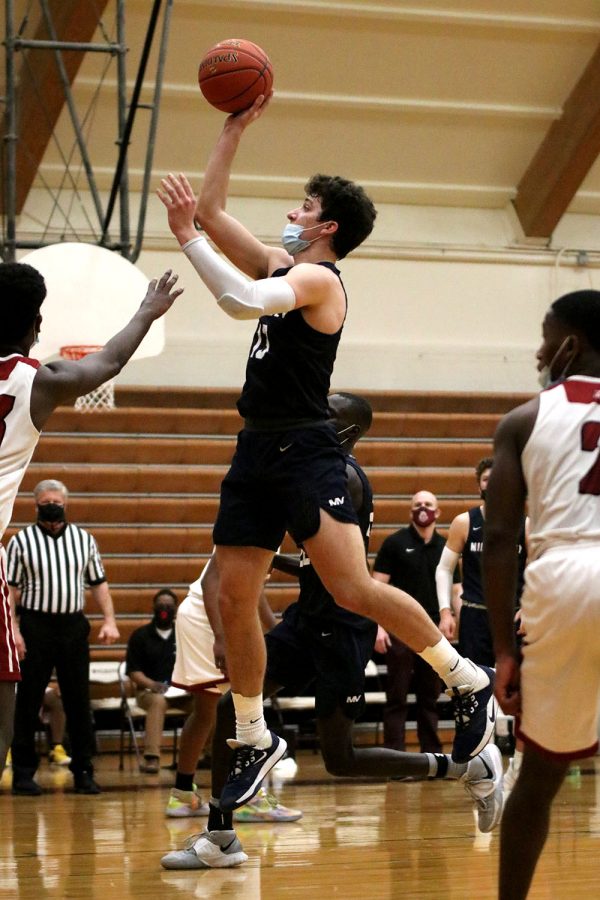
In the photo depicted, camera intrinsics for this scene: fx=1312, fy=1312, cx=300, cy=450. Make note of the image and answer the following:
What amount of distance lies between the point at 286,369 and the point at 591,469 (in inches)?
62.0

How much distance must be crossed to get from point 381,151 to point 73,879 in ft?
32.3

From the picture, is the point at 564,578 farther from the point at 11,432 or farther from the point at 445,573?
the point at 445,573

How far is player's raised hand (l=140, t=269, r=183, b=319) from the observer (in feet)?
15.0

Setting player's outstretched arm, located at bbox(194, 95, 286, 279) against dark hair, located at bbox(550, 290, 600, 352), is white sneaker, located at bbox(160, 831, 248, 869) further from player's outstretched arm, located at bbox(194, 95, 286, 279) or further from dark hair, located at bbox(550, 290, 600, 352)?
dark hair, located at bbox(550, 290, 600, 352)

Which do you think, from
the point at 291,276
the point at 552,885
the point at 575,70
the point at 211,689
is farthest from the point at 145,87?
the point at 552,885

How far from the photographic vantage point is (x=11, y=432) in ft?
13.6

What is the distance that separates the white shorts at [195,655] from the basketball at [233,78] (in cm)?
318

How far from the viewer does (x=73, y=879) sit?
16.7 feet

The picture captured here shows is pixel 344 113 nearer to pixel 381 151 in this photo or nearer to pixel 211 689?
pixel 381 151

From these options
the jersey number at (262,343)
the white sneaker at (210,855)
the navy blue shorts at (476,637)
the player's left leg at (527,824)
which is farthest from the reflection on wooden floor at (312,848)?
the jersey number at (262,343)

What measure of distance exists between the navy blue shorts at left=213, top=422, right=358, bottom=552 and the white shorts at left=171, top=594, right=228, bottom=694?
2.40m

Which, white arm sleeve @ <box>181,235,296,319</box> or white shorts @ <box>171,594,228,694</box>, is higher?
white arm sleeve @ <box>181,235,296,319</box>

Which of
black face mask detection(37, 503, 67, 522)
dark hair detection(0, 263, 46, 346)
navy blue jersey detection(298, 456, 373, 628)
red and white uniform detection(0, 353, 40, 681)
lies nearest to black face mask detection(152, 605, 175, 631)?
black face mask detection(37, 503, 67, 522)

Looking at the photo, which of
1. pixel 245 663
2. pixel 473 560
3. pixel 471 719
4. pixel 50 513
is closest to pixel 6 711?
pixel 245 663
